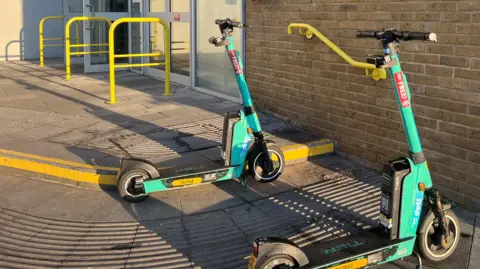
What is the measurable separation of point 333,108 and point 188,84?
4522 mm

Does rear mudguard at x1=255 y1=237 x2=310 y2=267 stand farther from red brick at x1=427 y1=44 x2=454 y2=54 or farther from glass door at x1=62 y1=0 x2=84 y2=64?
glass door at x1=62 y1=0 x2=84 y2=64

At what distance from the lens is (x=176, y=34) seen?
10.5 metres

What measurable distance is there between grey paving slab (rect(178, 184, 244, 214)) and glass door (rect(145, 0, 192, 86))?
16.9ft

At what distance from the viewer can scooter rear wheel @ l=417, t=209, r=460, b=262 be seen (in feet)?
12.0

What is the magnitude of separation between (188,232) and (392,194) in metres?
1.66

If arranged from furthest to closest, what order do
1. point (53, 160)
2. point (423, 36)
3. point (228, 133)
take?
point (53, 160), point (228, 133), point (423, 36)

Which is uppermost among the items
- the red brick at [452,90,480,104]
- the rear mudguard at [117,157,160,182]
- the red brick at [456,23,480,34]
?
the red brick at [456,23,480,34]

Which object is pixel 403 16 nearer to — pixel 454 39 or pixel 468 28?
pixel 454 39

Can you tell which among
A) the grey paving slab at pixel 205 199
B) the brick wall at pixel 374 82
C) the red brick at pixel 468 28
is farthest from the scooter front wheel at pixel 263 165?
the red brick at pixel 468 28

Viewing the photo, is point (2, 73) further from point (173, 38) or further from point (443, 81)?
point (443, 81)

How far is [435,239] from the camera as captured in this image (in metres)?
3.73

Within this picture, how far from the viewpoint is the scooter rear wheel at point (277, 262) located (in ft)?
10.3

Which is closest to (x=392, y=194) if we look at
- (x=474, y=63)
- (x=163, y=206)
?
(x=474, y=63)

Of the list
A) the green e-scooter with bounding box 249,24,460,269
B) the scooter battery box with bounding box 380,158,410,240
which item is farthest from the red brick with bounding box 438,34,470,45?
the scooter battery box with bounding box 380,158,410,240
